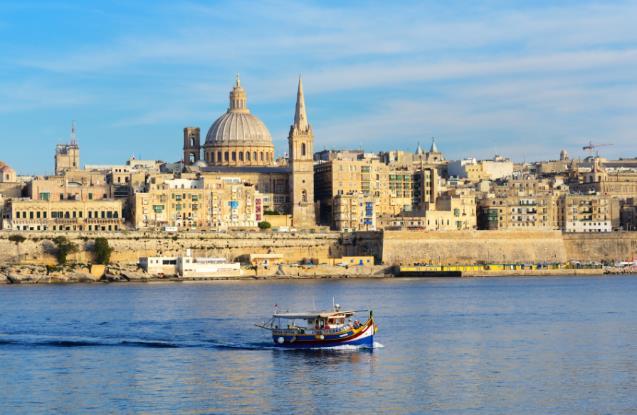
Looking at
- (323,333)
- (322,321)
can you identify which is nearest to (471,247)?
(322,321)

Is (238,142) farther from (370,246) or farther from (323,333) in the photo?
(323,333)

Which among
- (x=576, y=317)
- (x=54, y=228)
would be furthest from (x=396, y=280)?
(x=576, y=317)

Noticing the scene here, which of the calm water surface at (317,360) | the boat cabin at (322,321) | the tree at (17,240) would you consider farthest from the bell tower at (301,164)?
the boat cabin at (322,321)

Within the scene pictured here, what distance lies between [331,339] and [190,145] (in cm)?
6642

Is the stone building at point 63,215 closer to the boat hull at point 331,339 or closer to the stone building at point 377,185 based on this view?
the stone building at point 377,185

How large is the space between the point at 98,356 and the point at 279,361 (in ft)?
15.1

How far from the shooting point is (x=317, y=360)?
31.6m

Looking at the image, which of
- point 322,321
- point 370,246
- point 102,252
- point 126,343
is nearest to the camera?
point 322,321

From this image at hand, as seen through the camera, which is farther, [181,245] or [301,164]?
[301,164]

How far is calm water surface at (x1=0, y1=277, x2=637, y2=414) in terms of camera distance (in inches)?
1007

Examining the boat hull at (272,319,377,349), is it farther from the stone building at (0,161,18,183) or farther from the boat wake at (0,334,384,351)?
the stone building at (0,161,18,183)

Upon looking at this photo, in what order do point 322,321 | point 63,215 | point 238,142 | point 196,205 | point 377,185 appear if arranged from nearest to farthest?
1. point 322,321
2. point 63,215
3. point 196,205
4. point 377,185
5. point 238,142

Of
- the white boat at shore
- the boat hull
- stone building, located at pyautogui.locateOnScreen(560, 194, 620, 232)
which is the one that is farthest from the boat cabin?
stone building, located at pyautogui.locateOnScreen(560, 194, 620, 232)

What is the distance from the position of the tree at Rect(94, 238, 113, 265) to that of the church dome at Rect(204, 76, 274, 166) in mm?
23384
